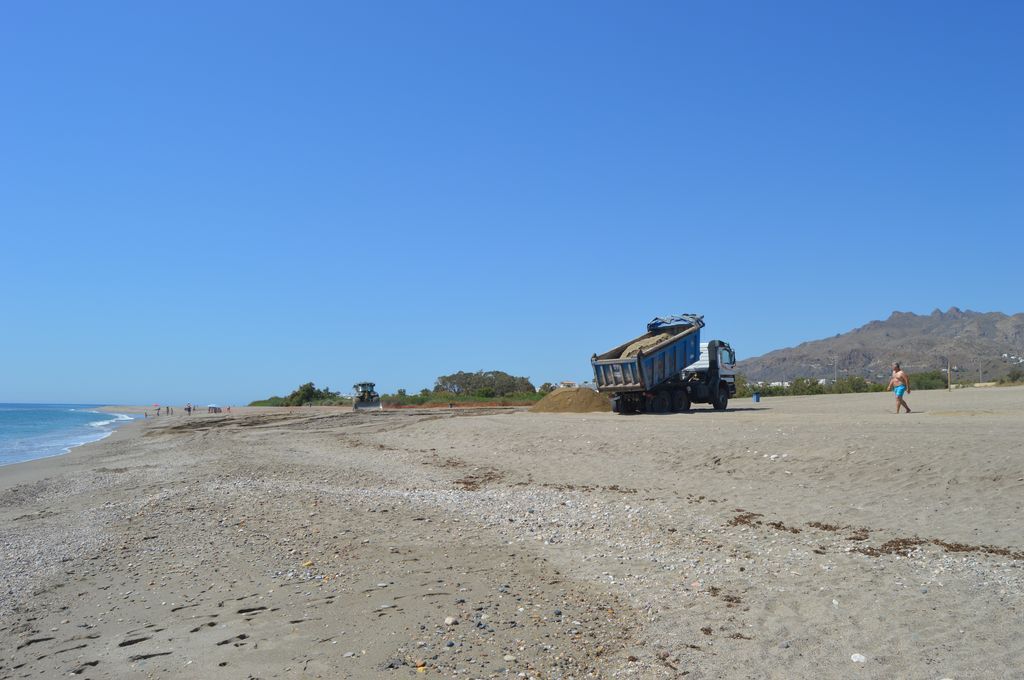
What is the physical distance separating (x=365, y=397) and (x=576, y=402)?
91.5ft

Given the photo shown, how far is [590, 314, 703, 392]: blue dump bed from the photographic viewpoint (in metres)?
26.5

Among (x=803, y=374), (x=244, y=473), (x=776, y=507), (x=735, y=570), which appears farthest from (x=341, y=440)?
(x=803, y=374)

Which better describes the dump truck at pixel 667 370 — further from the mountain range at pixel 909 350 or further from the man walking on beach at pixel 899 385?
the mountain range at pixel 909 350

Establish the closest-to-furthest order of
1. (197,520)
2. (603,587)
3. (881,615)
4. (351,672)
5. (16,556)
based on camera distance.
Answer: (351,672)
(881,615)
(603,587)
(16,556)
(197,520)

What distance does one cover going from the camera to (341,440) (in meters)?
24.3

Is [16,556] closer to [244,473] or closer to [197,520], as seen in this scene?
[197,520]

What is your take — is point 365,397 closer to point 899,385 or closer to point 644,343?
point 644,343

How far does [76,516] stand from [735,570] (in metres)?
10.6

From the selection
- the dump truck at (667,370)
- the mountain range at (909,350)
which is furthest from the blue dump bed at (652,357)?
the mountain range at (909,350)

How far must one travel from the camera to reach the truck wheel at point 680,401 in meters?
27.9

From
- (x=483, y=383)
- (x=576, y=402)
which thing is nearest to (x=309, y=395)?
(x=483, y=383)

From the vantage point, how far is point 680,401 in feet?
92.2

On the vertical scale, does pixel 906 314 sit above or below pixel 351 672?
above

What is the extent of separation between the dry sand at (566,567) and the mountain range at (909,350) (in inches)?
2964
